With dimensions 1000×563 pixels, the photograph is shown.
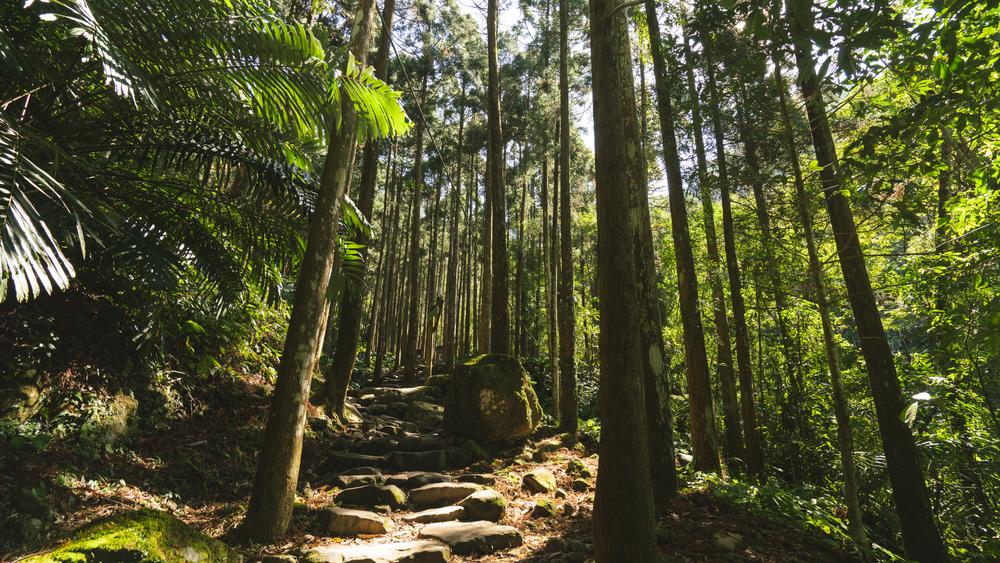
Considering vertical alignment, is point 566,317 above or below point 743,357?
above

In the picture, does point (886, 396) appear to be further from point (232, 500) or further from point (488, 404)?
point (232, 500)

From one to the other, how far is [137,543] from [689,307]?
23.1ft

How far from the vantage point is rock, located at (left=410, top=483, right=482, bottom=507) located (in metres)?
5.41

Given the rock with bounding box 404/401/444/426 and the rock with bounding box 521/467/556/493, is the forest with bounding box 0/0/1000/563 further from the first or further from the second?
the rock with bounding box 404/401/444/426

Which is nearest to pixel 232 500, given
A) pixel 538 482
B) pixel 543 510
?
pixel 543 510

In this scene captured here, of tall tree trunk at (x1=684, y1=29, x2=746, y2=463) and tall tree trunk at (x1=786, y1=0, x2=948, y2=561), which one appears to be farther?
tall tree trunk at (x1=684, y1=29, x2=746, y2=463)

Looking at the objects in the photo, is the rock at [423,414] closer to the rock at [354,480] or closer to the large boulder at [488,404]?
the large boulder at [488,404]

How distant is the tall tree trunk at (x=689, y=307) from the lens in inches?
271

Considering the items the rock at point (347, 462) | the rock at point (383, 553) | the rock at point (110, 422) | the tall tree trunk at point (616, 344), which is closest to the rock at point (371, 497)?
the rock at point (347, 462)

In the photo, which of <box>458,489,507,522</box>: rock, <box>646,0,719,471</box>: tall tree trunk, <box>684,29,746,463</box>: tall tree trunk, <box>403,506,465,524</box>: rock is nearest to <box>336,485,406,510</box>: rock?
<box>403,506,465,524</box>: rock

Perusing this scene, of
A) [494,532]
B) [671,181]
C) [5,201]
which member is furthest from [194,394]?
[671,181]

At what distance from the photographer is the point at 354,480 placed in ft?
18.8

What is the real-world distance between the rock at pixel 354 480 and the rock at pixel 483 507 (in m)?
1.24

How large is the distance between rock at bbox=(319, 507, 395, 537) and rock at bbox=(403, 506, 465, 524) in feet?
1.15
